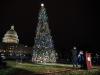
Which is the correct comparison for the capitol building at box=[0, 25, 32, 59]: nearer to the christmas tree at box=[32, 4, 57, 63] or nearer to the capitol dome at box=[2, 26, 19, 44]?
the capitol dome at box=[2, 26, 19, 44]

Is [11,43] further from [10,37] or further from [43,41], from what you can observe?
[43,41]

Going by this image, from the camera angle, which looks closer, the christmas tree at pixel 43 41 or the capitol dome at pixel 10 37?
the christmas tree at pixel 43 41

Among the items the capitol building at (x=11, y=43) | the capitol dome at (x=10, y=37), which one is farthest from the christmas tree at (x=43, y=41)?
the capitol dome at (x=10, y=37)

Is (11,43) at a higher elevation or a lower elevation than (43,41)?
higher

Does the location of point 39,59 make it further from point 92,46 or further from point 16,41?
point 16,41

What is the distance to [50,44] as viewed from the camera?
57188 mm

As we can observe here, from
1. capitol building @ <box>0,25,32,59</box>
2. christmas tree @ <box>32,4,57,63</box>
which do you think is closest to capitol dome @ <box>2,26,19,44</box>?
capitol building @ <box>0,25,32,59</box>

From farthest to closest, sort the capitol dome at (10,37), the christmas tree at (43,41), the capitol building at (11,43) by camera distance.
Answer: the capitol dome at (10,37), the capitol building at (11,43), the christmas tree at (43,41)

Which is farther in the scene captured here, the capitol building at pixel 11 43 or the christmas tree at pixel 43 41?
the capitol building at pixel 11 43

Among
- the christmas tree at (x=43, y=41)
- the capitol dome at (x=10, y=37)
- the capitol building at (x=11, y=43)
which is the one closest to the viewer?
the christmas tree at (x=43, y=41)

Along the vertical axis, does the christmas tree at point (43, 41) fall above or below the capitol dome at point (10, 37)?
below

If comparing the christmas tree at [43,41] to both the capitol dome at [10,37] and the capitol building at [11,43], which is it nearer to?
the capitol building at [11,43]

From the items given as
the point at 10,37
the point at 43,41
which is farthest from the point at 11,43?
the point at 43,41

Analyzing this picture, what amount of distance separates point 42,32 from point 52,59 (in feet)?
22.2
